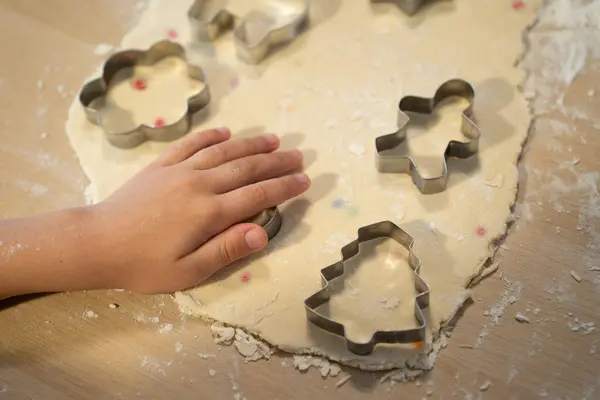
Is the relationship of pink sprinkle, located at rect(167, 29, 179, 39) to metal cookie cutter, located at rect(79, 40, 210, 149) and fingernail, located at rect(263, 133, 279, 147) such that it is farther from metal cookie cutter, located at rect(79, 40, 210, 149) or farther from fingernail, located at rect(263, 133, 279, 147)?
fingernail, located at rect(263, 133, 279, 147)

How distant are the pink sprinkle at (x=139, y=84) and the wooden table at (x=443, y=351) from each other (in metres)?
0.25

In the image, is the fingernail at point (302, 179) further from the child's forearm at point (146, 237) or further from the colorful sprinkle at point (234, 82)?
the colorful sprinkle at point (234, 82)

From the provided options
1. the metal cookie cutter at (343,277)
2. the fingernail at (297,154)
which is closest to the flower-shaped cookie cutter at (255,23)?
the fingernail at (297,154)

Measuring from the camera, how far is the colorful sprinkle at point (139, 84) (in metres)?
→ 1.47

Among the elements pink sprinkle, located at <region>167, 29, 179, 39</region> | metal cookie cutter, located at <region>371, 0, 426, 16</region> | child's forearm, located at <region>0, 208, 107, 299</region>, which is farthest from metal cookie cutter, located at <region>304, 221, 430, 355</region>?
pink sprinkle, located at <region>167, 29, 179, 39</region>

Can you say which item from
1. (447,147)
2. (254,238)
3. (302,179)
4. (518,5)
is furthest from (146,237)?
(518,5)

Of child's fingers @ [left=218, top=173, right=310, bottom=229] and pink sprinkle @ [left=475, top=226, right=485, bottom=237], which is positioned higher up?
child's fingers @ [left=218, top=173, right=310, bottom=229]

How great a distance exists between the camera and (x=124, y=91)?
4.81 feet

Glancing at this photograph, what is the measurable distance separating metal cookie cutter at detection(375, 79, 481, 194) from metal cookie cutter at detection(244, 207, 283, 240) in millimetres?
233

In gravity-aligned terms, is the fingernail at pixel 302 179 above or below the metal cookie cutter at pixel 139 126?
below

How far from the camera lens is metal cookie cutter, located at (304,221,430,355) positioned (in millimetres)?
1060

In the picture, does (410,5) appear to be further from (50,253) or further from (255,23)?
(50,253)

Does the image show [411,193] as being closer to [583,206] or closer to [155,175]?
[583,206]

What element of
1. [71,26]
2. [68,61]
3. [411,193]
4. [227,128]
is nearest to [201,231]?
[227,128]
